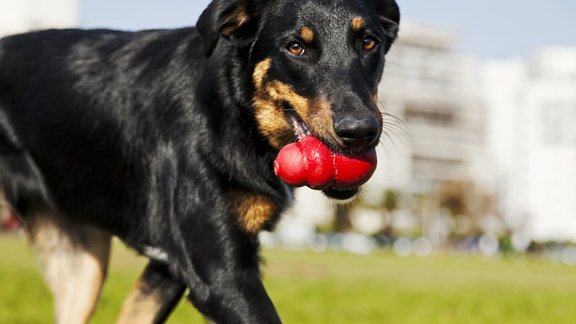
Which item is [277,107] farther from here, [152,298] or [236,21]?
[152,298]

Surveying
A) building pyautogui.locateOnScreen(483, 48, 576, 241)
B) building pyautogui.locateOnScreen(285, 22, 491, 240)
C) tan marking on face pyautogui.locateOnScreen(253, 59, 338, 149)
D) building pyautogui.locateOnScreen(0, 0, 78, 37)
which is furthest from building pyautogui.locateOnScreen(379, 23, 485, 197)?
tan marking on face pyautogui.locateOnScreen(253, 59, 338, 149)

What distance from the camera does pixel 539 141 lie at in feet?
509

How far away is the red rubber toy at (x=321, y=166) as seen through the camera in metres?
4.55

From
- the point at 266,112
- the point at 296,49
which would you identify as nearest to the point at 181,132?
the point at 266,112

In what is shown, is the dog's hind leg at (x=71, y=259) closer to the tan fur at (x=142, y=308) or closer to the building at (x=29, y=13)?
the tan fur at (x=142, y=308)

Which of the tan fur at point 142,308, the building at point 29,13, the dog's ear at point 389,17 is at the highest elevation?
the dog's ear at point 389,17

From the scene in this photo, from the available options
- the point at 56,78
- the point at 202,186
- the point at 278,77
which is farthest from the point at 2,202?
the point at 278,77

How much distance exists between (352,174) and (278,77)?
0.71 meters

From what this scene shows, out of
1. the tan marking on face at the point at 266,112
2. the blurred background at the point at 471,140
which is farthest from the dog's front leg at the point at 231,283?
the blurred background at the point at 471,140

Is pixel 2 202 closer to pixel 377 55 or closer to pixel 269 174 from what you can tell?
pixel 269 174

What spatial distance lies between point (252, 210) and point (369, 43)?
1140mm

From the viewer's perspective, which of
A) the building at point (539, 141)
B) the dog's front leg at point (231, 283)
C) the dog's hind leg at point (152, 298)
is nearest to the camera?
the dog's front leg at point (231, 283)

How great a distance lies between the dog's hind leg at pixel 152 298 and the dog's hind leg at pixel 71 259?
898mm

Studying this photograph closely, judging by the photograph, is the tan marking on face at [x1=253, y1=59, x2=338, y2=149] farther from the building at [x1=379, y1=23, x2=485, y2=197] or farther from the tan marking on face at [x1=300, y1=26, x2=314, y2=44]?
the building at [x1=379, y1=23, x2=485, y2=197]
